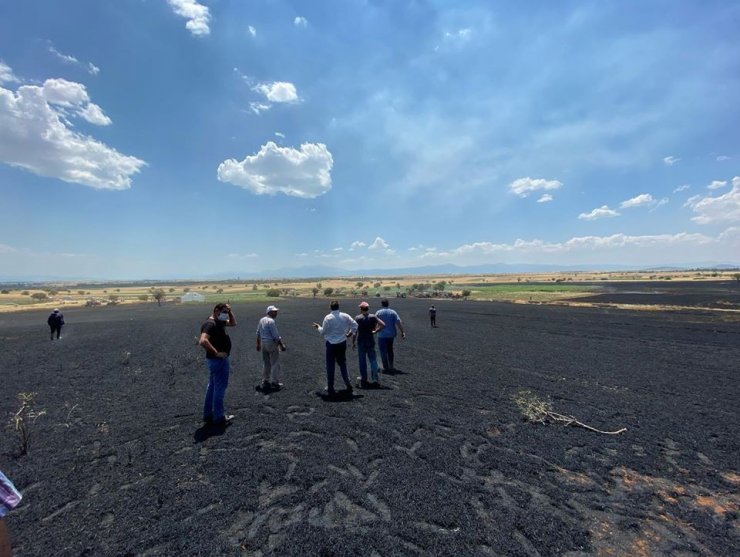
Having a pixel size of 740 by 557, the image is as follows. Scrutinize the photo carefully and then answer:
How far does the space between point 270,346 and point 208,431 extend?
255 centimetres

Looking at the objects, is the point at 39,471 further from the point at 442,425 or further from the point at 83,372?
the point at 83,372

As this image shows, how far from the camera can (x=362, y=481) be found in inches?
187

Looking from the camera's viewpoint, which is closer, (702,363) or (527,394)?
(527,394)

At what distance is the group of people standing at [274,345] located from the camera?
6133 millimetres

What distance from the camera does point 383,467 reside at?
5.10m

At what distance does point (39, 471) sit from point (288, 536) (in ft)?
13.2

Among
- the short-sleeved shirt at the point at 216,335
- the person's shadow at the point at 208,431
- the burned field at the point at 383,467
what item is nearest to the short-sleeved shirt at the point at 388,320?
the burned field at the point at 383,467

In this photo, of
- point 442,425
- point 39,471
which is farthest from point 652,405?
point 39,471

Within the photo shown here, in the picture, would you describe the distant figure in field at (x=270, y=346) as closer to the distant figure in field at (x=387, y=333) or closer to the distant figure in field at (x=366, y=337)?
the distant figure in field at (x=366, y=337)

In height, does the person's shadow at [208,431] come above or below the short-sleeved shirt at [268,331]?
below

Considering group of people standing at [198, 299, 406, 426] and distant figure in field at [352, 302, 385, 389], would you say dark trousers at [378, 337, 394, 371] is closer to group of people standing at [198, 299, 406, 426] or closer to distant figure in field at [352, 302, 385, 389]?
group of people standing at [198, 299, 406, 426]

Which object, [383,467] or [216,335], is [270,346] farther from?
[383,467]

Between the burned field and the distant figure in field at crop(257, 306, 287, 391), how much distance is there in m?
0.49

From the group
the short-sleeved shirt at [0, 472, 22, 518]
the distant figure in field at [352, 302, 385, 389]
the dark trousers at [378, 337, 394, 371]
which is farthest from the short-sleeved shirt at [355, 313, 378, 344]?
the short-sleeved shirt at [0, 472, 22, 518]
